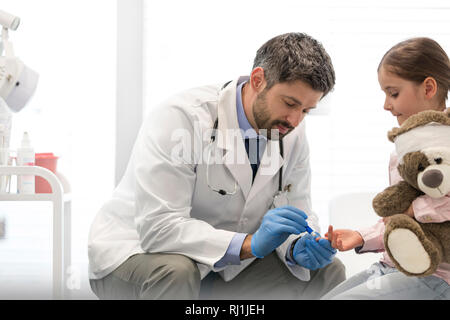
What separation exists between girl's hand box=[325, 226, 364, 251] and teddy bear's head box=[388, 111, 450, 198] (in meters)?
0.24

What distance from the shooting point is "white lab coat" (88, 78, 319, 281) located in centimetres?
119

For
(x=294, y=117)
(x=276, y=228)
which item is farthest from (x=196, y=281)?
(x=294, y=117)

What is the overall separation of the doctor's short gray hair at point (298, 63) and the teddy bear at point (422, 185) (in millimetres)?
323

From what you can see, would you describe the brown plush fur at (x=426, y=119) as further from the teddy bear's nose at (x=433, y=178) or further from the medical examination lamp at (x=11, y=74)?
the medical examination lamp at (x=11, y=74)

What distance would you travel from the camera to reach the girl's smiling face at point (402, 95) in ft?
3.77

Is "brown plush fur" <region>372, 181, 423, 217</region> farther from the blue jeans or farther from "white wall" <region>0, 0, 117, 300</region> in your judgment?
"white wall" <region>0, 0, 117, 300</region>

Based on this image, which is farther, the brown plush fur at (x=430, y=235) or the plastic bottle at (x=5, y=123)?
the plastic bottle at (x=5, y=123)

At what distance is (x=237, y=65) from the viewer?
209 cm

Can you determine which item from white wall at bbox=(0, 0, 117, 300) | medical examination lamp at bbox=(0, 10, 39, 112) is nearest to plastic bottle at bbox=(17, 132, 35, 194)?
medical examination lamp at bbox=(0, 10, 39, 112)

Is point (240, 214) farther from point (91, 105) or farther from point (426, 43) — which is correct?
point (91, 105)

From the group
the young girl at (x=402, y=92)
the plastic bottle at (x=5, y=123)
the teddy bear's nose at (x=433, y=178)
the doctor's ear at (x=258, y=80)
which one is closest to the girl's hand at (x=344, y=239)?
the young girl at (x=402, y=92)

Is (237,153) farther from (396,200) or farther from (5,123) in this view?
(5,123)

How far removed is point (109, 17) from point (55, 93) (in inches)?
15.8

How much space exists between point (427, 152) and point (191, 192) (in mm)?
603
